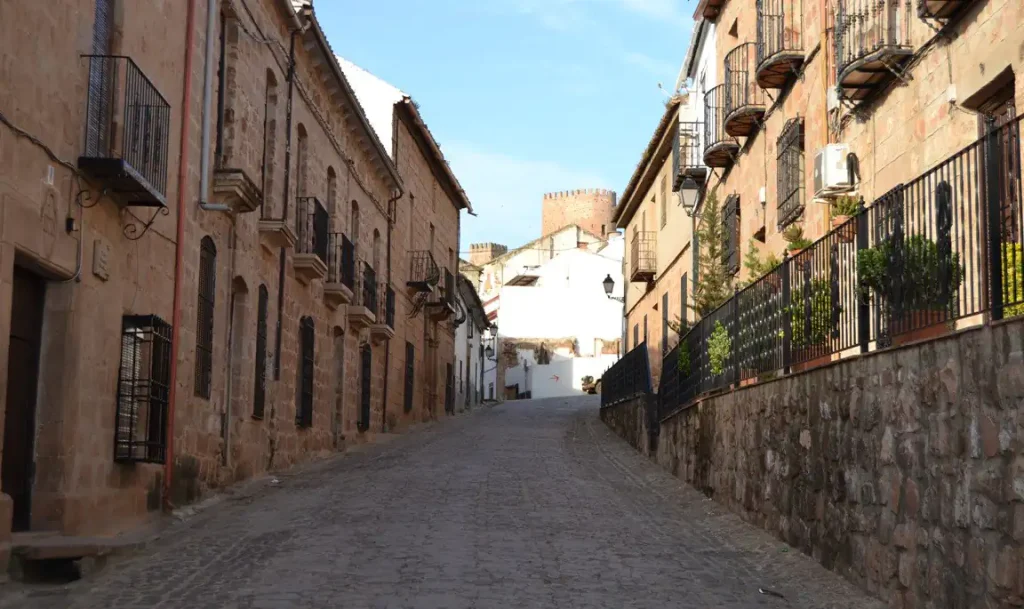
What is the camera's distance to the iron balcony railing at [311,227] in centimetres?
1972

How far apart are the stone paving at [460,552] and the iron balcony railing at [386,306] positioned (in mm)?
9331

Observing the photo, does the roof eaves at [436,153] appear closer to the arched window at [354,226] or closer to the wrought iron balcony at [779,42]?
the arched window at [354,226]

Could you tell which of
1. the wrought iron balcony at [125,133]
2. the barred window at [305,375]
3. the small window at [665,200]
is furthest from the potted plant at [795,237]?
the small window at [665,200]

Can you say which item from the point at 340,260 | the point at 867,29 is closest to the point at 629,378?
the point at 340,260

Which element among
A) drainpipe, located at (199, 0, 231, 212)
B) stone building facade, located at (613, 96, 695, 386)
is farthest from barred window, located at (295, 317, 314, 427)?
stone building facade, located at (613, 96, 695, 386)

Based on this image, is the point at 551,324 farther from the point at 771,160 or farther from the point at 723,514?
the point at 723,514

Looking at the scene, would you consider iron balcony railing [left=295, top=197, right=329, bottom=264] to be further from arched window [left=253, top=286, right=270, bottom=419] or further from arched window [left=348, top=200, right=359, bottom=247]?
arched window [left=348, top=200, right=359, bottom=247]

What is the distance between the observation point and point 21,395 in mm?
10195

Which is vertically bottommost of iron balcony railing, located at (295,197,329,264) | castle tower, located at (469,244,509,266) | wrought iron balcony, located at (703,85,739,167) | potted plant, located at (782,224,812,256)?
potted plant, located at (782,224,812,256)

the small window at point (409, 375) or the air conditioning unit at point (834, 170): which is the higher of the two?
the air conditioning unit at point (834, 170)

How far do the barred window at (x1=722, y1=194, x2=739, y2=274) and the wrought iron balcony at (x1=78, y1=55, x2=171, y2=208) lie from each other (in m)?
11.8

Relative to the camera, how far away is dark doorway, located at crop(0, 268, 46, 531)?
9977 millimetres

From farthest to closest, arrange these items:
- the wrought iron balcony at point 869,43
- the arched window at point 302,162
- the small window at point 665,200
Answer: the small window at point 665,200 → the arched window at point 302,162 → the wrought iron balcony at point 869,43

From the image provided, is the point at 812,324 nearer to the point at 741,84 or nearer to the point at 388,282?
the point at 741,84
